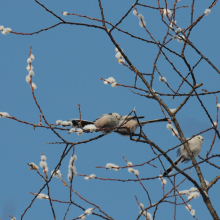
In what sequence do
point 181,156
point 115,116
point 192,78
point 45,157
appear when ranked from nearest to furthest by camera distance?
point 45,157, point 192,78, point 115,116, point 181,156

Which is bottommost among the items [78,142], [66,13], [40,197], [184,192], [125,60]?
[184,192]

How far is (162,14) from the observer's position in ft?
14.0

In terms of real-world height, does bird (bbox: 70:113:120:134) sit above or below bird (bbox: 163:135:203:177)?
above

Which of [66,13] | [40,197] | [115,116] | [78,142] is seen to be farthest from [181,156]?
[66,13]

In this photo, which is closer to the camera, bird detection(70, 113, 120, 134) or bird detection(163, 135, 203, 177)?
bird detection(70, 113, 120, 134)

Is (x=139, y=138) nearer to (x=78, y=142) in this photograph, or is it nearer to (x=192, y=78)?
(x=78, y=142)

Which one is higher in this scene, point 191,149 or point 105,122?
point 105,122

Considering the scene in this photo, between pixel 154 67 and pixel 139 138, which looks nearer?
pixel 139 138

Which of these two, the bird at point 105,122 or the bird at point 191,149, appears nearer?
the bird at point 105,122

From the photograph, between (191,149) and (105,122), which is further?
(191,149)

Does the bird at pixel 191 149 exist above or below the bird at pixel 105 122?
below

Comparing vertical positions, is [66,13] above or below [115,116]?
above

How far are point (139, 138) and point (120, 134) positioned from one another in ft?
4.49

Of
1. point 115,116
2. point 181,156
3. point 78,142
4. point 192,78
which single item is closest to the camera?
point 78,142
